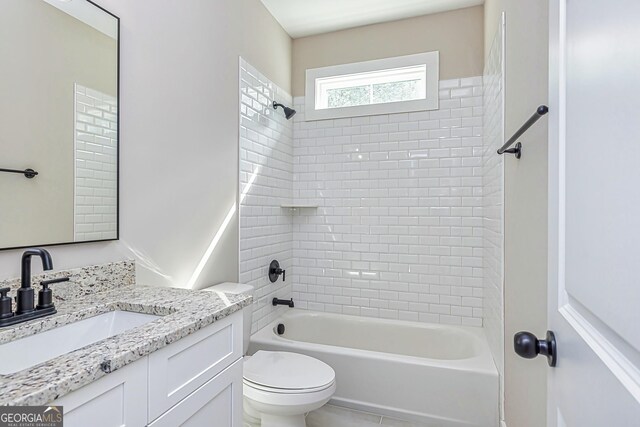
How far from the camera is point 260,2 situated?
249cm

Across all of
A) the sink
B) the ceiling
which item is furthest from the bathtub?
the ceiling

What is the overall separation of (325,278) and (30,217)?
2.23m

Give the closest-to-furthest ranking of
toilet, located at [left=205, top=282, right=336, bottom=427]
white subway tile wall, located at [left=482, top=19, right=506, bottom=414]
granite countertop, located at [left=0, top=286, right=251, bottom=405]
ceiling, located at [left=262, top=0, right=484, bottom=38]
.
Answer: granite countertop, located at [left=0, top=286, right=251, bottom=405] → toilet, located at [left=205, top=282, right=336, bottom=427] → white subway tile wall, located at [left=482, top=19, right=506, bottom=414] → ceiling, located at [left=262, top=0, right=484, bottom=38]

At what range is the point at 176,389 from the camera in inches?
35.5

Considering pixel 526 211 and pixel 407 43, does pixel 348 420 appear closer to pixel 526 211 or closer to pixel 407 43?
pixel 526 211

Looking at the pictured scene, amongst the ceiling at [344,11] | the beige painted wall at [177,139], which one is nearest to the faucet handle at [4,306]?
the beige painted wall at [177,139]

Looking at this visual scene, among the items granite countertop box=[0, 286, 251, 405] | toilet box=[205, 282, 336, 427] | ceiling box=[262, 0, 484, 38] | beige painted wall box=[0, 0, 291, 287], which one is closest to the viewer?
granite countertop box=[0, 286, 251, 405]

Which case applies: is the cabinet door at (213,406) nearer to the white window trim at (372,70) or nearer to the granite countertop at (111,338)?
the granite countertop at (111,338)

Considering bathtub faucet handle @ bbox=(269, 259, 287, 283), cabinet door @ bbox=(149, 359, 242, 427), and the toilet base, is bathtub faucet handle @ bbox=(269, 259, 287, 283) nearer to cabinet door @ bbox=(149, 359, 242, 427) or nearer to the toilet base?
the toilet base

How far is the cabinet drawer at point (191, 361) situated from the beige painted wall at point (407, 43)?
8.07 ft

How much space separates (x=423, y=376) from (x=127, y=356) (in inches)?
70.5

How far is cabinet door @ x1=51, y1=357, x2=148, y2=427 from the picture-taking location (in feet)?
2.12

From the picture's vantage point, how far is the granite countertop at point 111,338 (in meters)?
0.60

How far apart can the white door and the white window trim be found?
2072 millimetres
